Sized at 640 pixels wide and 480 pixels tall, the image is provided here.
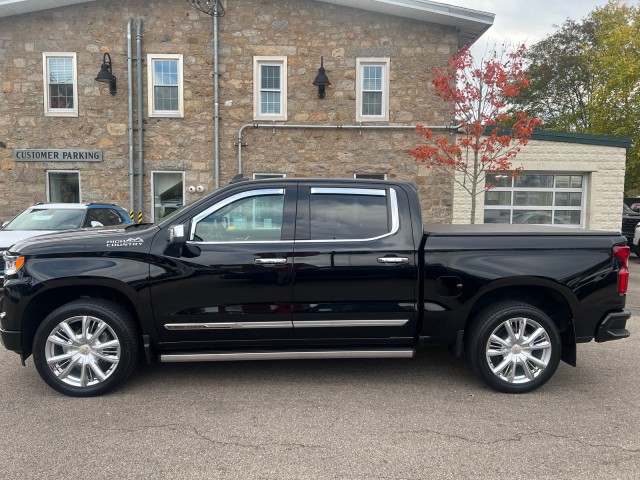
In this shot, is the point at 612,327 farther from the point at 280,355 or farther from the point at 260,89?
the point at 260,89

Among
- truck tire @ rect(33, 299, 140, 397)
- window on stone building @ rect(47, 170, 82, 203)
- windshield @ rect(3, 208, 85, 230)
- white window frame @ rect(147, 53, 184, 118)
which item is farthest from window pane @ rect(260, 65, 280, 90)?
truck tire @ rect(33, 299, 140, 397)

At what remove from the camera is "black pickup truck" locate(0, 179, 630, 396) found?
157 inches

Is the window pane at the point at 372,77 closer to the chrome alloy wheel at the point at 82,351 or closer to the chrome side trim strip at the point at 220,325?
the chrome side trim strip at the point at 220,325

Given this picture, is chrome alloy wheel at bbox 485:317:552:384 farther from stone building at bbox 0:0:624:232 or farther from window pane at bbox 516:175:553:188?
window pane at bbox 516:175:553:188

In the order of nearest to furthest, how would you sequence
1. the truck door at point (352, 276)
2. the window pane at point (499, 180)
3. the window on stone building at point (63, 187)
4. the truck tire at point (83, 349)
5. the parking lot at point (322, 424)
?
1. the parking lot at point (322, 424)
2. the truck tire at point (83, 349)
3. the truck door at point (352, 276)
4. the window on stone building at point (63, 187)
5. the window pane at point (499, 180)

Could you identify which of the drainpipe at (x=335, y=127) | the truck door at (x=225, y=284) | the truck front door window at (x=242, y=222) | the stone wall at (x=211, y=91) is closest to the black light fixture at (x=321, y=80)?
the stone wall at (x=211, y=91)

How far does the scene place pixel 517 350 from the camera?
413 centimetres

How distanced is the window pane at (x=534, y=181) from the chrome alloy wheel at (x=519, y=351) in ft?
35.6

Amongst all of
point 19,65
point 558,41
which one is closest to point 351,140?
point 19,65

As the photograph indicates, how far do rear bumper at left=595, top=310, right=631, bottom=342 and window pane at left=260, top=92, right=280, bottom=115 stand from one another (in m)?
10.5

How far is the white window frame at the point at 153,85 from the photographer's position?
12.8m

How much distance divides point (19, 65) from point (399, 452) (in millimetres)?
14239

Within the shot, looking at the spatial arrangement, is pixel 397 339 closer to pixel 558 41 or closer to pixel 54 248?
pixel 54 248

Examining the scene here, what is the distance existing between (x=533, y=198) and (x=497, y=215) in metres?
1.18
